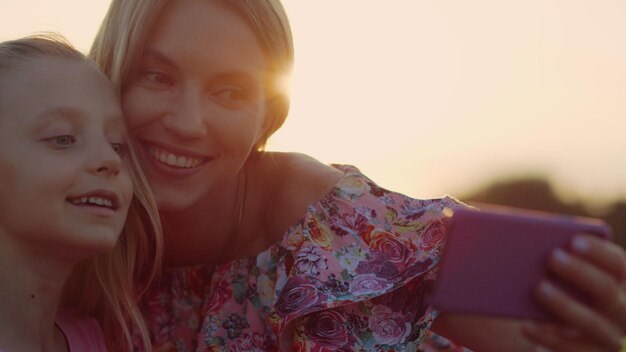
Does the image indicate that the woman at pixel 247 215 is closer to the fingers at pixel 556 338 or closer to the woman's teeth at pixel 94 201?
the woman's teeth at pixel 94 201

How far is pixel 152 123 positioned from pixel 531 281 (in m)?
1.64

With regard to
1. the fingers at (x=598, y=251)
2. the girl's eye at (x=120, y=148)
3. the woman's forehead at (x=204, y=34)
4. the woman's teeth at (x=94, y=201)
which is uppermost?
the woman's forehead at (x=204, y=34)

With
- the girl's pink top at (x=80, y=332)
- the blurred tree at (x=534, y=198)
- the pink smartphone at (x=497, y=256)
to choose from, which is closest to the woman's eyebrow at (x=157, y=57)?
the girl's pink top at (x=80, y=332)

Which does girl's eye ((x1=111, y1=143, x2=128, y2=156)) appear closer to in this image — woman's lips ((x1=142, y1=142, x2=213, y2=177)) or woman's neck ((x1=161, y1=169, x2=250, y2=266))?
woman's lips ((x1=142, y1=142, x2=213, y2=177))

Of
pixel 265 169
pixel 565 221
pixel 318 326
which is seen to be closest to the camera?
pixel 565 221

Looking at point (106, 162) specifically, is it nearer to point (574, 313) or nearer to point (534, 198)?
point (574, 313)

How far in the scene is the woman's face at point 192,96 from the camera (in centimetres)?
316

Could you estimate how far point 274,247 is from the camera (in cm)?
361

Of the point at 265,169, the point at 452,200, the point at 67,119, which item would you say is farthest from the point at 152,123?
the point at 452,200

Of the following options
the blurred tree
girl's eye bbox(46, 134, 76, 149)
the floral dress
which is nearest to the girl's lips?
girl's eye bbox(46, 134, 76, 149)

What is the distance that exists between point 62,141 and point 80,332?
0.82 meters

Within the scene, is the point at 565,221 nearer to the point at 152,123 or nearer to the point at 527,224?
the point at 527,224

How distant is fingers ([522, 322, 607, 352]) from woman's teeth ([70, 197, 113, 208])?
1.40 m

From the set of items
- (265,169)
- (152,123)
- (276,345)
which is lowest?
(276,345)
